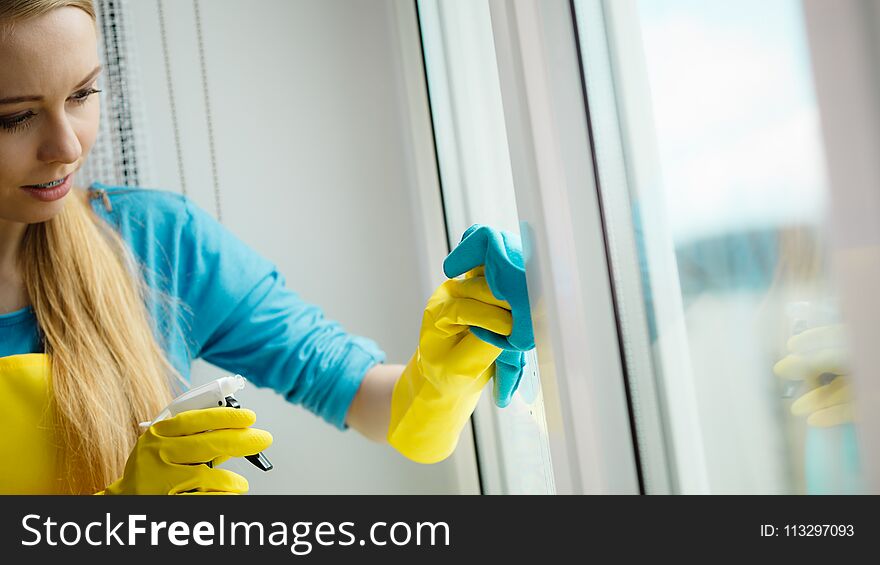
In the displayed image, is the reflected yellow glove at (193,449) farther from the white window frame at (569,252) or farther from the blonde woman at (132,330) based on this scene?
the white window frame at (569,252)

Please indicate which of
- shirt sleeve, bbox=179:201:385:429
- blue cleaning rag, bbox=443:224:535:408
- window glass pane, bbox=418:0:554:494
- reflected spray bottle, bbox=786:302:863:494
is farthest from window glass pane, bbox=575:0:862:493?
shirt sleeve, bbox=179:201:385:429

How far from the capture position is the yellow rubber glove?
29.6 inches

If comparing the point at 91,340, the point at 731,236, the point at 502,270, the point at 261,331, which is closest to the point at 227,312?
the point at 261,331

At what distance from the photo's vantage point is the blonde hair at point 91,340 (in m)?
0.92

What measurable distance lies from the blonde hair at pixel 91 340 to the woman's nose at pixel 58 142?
13 cm

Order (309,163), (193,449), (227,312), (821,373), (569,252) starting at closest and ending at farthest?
(821,373) < (569,252) < (193,449) < (227,312) < (309,163)

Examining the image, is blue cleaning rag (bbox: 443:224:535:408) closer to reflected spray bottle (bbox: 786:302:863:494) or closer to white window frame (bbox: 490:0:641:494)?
white window frame (bbox: 490:0:641:494)

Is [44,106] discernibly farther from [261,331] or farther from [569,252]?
[569,252]

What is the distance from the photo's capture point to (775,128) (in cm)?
44

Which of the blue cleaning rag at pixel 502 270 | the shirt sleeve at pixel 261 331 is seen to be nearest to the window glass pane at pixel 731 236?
the blue cleaning rag at pixel 502 270

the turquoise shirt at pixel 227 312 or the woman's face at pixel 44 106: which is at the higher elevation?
the woman's face at pixel 44 106

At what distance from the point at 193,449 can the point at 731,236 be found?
0.55 m

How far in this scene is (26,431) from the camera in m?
0.92
